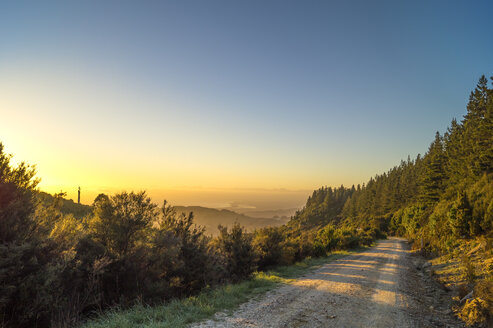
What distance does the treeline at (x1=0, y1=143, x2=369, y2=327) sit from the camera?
496cm

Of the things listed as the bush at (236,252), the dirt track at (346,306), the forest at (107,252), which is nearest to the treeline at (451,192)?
the forest at (107,252)

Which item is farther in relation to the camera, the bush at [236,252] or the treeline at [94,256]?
the bush at [236,252]

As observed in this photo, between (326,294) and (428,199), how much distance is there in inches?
2050

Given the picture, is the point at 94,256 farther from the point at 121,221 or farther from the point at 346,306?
the point at 346,306

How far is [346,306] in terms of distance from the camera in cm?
734

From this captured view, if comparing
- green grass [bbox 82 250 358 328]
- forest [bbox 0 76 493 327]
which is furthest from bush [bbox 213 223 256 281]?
green grass [bbox 82 250 358 328]

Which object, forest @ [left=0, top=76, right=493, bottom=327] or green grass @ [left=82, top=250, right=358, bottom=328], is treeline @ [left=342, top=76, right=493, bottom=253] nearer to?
forest @ [left=0, top=76, right=493, bottom=327]

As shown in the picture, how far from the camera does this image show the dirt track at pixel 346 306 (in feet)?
20.0

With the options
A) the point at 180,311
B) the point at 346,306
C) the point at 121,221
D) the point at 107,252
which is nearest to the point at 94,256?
the point at 107,252

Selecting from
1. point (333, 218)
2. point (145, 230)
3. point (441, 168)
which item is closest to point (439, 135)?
point (441, 168)

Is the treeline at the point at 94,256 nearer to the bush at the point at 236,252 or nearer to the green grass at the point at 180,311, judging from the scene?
the bush at the point at 236,252

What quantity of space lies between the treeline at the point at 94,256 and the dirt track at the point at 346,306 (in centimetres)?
271

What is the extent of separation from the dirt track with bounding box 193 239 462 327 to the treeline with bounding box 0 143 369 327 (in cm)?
271

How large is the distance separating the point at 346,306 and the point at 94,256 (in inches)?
312
